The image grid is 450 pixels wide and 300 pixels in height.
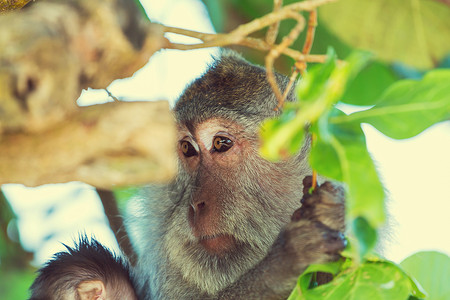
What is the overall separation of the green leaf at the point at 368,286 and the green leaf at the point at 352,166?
0.27 m

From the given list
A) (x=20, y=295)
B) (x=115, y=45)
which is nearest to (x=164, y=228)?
(x=20, y=295)

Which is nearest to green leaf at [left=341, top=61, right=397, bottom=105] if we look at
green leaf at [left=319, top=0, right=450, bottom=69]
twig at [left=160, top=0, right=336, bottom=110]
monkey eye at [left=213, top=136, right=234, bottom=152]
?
green leaf at [left=319, top=0, right=450, bottom=69]

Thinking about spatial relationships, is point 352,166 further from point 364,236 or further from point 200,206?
point 200,206

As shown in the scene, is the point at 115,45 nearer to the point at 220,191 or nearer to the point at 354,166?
the point at 354,166

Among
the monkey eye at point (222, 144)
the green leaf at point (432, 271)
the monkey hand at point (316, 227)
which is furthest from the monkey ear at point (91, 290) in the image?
the green leaf at point (432, 271)

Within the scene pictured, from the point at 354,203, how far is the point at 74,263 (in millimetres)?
1883

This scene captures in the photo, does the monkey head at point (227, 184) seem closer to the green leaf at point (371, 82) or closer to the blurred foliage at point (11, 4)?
the green leaf at point (371, 82)

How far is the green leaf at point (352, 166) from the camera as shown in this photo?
81 centimetres

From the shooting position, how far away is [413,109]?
3.52ft

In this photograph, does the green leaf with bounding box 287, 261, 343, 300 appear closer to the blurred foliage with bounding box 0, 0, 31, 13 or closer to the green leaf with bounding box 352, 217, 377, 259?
the green leaf with bounding box 352, 217, 377, 259

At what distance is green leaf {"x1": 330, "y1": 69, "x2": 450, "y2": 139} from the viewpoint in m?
1.07

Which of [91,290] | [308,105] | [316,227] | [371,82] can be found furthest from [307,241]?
[91,290]

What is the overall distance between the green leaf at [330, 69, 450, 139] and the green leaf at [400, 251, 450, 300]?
0.76m

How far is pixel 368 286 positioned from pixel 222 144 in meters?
1.22
